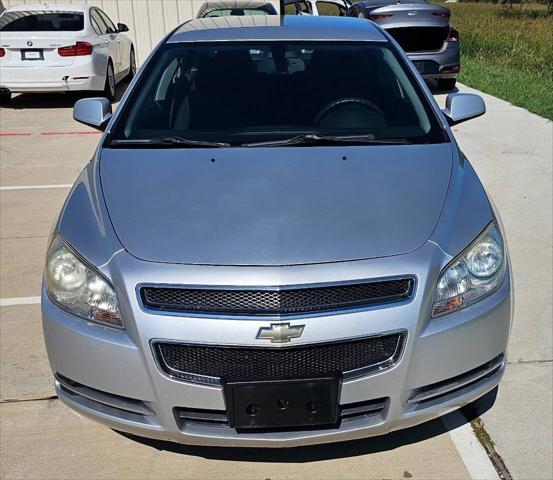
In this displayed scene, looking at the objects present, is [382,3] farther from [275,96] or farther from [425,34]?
[275,96]

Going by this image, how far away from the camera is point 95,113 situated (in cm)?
387

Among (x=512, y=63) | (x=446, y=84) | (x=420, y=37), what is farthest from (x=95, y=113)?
(x=512, y=63)

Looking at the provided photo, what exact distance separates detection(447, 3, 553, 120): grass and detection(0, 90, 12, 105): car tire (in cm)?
796

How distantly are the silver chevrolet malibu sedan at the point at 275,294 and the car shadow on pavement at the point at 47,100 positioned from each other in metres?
8.72

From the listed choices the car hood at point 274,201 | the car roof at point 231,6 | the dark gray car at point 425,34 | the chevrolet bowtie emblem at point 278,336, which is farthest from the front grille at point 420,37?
the chevrolet bowtie emblem at point 278,336

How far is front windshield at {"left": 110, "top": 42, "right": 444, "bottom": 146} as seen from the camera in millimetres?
3342

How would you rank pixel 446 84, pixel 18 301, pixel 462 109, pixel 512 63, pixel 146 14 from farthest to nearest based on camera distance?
pixel 146 14 < pixel 512 63 < pixel 446 84 < pixel 18 301 < pixel 462 109

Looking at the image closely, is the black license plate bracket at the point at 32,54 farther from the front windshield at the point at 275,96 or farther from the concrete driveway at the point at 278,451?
the front windshield at the point at 275,96

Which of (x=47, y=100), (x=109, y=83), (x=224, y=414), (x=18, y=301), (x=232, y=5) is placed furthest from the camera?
(x=232, y=5)

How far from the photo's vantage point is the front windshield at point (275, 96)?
11.0 ft

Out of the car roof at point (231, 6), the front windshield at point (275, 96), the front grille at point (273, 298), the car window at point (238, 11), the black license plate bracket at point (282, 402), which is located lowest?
the car window at point (238, 11)

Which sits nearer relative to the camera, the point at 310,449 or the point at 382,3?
the point at 310,449

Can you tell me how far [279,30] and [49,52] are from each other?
7.16m

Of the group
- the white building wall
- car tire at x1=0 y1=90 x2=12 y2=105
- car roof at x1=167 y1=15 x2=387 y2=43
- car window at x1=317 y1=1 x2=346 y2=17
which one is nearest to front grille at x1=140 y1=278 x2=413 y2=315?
car roof at x1=167 y1=15 x2=387 y2=43
